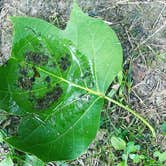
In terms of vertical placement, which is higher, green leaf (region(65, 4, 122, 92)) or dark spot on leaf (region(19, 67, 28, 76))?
green leaf (region(65, 4, 122, 92))

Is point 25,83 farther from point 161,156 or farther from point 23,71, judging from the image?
point 161,156

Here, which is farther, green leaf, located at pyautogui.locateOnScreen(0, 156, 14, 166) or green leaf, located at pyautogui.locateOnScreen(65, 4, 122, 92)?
green leaf, located at pyautogui.locateOnScreen(0, 156, 14, 166)

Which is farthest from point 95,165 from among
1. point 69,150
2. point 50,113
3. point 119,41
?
point 119,41

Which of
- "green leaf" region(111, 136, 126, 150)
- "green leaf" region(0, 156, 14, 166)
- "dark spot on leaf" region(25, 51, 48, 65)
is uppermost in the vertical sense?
"dark spot on leaf" region(25, 51, 48, 65)

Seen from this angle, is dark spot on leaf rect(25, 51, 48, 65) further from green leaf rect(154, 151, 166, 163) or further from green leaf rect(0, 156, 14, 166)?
green leaf rect(154, 151, 166, 163)

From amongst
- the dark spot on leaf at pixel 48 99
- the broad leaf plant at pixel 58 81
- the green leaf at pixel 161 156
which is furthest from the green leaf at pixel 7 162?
the green leaf at pixel 161 156

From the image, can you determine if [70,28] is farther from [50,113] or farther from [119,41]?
[50,113]

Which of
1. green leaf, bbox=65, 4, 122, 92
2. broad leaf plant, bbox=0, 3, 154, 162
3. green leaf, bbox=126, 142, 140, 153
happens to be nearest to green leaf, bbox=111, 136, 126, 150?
green leaf, bbox=126, 142, 140, 153

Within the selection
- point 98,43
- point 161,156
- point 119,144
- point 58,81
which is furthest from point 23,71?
point 161,156
